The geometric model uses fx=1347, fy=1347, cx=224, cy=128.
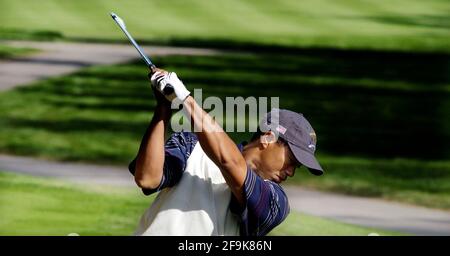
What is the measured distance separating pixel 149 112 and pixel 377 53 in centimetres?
931

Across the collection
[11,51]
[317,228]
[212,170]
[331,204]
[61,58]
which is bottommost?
[212,170]

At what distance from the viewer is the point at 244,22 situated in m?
30.3

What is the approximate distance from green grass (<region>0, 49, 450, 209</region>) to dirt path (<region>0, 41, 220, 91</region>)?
1.71ft

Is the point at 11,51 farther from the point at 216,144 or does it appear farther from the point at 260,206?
the point at 216,144

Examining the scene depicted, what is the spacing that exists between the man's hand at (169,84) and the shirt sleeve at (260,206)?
34cm

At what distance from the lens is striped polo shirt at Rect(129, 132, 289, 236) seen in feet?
14.5

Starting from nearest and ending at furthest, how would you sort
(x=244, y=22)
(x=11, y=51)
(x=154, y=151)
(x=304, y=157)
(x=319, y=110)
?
(x=154, y=151) → (x=304, y=157) → (x=319, y=110) → (x=11, y=51) → (x=244, y=22)

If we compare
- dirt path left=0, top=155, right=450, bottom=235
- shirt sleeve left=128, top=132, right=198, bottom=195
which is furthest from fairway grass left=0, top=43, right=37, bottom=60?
shirt sleeve left=128, top=132, right=198, bottom=195

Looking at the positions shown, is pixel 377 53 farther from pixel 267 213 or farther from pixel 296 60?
pixel 267 213

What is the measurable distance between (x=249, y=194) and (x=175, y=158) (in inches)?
12.0

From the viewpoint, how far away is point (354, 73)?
906 inches

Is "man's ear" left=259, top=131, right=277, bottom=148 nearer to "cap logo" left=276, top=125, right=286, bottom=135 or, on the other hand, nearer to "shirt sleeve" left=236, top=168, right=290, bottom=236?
"cap logo" left=276, top=125, right=286, bottom=135

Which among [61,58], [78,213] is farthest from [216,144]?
[61,58]

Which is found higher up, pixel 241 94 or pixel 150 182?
pixel 241 94
